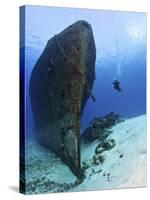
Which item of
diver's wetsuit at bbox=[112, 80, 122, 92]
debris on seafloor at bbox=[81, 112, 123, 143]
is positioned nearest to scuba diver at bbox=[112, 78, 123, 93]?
diver's wetsuit at bbox=[112, 80, 122, 92]

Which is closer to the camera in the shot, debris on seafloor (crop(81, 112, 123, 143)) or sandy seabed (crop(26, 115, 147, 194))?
sandy seabed (crop(26, 115, 147, 194))

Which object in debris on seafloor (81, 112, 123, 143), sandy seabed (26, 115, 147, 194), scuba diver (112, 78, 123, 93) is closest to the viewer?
sandy seabed (26, 115, 147, 194)

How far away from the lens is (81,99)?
9.63 metres

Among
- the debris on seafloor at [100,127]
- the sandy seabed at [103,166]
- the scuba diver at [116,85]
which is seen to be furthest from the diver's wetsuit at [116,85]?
the sandy seabed at [103,166]

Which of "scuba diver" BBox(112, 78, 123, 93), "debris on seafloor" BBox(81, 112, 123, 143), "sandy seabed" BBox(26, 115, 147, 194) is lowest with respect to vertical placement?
"sandy seabed" BBox(26, 115, 147, 194)

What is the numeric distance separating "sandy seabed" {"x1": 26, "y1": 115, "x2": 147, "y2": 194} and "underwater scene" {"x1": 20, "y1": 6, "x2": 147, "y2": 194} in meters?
0.01

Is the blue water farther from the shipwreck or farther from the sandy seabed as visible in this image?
the sandy seabed

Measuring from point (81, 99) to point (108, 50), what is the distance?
0.70m

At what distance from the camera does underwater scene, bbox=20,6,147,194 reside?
30.8 ft

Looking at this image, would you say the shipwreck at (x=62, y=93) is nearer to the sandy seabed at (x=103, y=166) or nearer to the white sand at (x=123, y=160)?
the sandy seabed at (x=103, y=166)

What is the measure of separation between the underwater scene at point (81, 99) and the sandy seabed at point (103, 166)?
0.04 feet

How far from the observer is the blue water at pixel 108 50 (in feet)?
30.8

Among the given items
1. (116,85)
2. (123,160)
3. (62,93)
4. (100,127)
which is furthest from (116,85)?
(123,160)

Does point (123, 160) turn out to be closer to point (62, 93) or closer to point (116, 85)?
point (116, 85)
